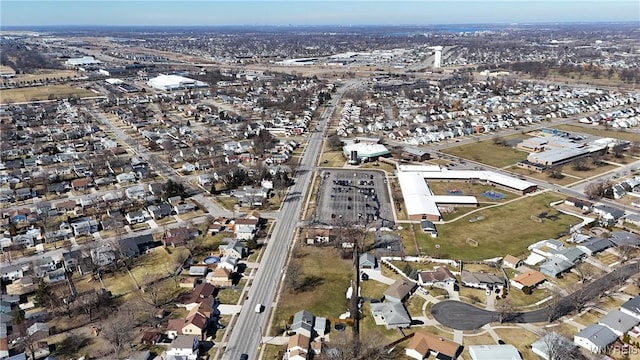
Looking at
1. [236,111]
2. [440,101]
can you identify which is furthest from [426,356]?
[440,101]

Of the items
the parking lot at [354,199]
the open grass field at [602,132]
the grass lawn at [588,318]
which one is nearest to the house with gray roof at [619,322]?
the grass lawn at [588,318]

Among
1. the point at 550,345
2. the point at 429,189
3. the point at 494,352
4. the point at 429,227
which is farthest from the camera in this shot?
the point at 429,189

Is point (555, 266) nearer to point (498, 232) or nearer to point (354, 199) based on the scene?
point (498, 232)

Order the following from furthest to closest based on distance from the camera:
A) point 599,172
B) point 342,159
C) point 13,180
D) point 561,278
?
point 342,159
point 599,172
point 13,180
point 561,278

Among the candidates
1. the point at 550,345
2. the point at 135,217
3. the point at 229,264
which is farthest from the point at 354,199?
the point at 550,345

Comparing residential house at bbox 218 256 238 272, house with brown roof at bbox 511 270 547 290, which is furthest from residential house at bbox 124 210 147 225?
house with brown roof at bbox 511 270 547 290

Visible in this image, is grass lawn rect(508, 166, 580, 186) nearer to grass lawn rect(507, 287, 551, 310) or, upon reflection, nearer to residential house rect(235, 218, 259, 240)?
grass lawn rect(507, 287, 551, 310)

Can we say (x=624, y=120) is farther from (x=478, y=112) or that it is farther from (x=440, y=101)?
(x=440, y=101)
